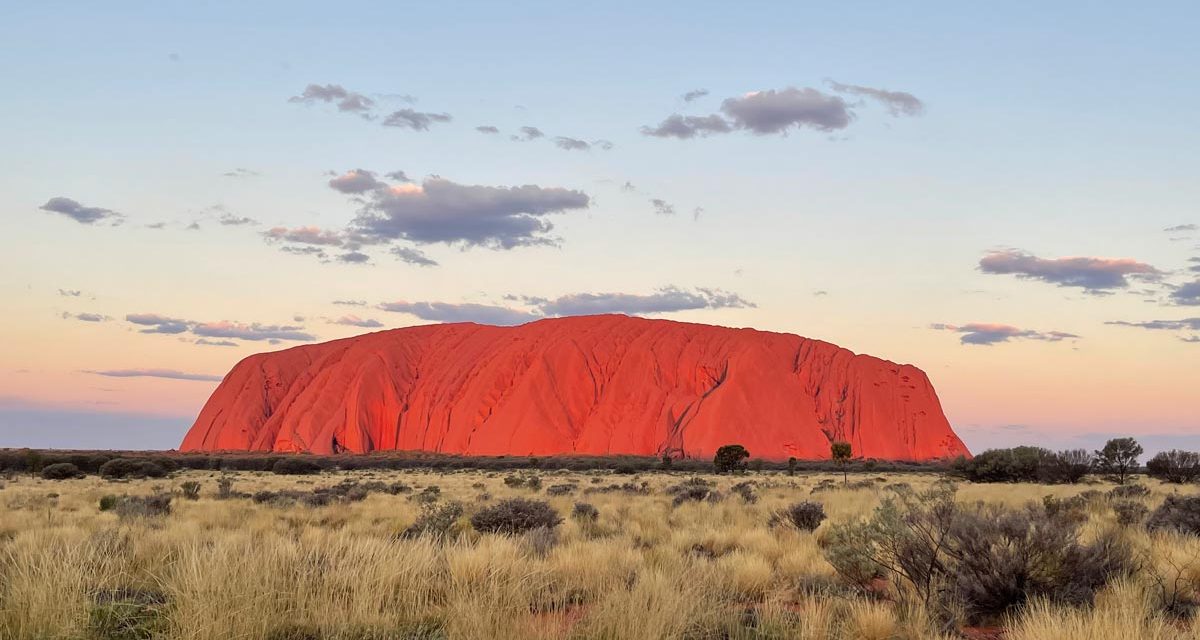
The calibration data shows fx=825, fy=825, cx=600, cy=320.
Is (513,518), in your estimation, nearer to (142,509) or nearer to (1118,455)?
(142,509)

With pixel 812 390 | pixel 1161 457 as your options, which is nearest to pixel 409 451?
pixel 812 390

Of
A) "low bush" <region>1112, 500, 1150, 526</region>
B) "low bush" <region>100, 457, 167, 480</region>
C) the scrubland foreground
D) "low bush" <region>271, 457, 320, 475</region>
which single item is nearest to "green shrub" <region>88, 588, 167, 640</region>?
the scrubland foreground

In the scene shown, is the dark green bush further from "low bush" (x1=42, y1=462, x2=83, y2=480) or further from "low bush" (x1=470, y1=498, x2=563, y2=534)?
"low bush" (x1=42, y1=462, x2=83, y2=480)

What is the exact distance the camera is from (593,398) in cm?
9600

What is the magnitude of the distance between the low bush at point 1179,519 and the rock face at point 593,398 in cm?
6749

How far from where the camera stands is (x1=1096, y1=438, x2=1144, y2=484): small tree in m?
49.3

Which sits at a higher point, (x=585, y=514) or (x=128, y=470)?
(x=585, y=514)

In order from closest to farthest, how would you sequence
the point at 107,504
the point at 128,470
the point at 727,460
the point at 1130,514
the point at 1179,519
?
the point at 1179,519
the point at 1130,514
the point at 107,504
the point at 128,470
the point at 727,460

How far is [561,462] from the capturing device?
7688cm

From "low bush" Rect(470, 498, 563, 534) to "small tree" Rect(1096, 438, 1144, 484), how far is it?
153 feet

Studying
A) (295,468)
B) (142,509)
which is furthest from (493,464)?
(142,509)

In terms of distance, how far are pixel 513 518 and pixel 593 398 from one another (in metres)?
82.1

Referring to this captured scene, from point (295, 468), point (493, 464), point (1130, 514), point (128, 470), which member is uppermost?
point (1130, 514)

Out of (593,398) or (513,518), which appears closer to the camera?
(513,518)
